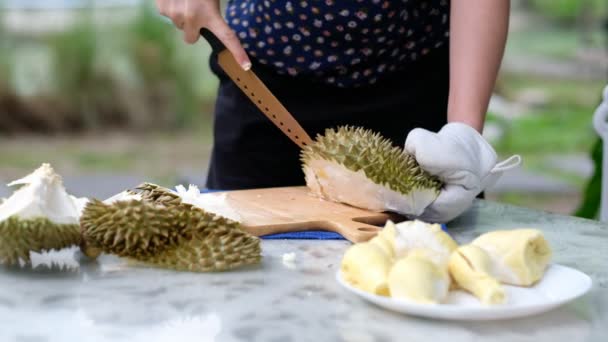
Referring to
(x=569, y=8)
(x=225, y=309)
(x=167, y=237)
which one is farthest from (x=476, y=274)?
(x=569, y=8)

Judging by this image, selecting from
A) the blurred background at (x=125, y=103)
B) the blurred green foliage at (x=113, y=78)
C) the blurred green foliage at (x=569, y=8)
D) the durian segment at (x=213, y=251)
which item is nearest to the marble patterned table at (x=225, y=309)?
the durian segment at (x=213, y=251)

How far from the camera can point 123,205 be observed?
88cm

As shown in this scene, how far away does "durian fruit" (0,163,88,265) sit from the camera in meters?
0.83

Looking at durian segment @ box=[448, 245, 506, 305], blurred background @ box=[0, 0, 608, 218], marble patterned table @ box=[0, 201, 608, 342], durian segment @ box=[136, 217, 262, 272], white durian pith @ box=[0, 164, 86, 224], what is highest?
white durian pith @ box=[0, 164, 86, 224]

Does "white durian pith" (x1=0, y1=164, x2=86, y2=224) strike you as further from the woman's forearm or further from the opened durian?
the woman's forearm

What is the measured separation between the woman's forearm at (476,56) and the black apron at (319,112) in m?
0.22

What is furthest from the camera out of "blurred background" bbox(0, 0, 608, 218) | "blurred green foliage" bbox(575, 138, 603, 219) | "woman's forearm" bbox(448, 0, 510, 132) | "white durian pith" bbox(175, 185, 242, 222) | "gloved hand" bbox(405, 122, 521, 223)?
"blurred background" bbox(0, 0, 608, 218)

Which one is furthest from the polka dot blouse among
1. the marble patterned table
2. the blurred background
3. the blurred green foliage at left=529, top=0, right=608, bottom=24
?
the blurred green foliage at left=529, top=0, right=608, bottom=24

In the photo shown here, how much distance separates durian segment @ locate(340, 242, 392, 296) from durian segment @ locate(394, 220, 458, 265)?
3cm

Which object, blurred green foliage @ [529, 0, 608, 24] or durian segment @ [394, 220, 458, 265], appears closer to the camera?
durian segment @ [394, 220, 458, 265]

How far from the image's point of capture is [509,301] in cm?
74

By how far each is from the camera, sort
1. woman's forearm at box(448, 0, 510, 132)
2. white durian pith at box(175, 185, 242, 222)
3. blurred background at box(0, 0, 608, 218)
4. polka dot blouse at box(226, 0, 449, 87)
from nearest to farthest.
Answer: white durian pith at box(175, 185, 242, 222), woman's forearm at box(448, 0, 510, 132), polka dot blouse at box(226, 0, 449, 87), blurred background at box(0, 0, 608, 218)

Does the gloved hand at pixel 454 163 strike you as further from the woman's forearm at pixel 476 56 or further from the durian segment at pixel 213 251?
the durian segment at pixel 213 251

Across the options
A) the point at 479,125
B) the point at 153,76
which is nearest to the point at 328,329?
the point at 479,125
